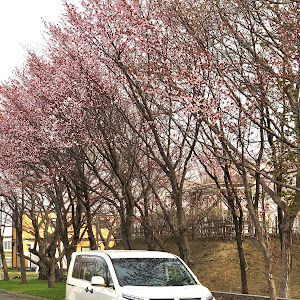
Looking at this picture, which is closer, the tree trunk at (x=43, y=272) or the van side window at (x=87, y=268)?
the van side window at (x=87, y=268)

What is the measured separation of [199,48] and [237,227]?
8.16m

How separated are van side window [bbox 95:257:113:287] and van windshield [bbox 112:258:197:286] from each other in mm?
181

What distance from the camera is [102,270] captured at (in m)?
10.1

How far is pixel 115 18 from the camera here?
53.9ft

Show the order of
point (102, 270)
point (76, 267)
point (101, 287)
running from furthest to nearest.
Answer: point (76, 267) → point (102, 270) → point (101, 287)

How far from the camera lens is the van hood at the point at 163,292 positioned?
29.0 ft

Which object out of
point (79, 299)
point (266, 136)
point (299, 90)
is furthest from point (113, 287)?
point (266, 136)

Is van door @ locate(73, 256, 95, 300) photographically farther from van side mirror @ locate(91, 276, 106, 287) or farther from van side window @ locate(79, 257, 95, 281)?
van side mirror @ locate(91, 276, 106, 287)

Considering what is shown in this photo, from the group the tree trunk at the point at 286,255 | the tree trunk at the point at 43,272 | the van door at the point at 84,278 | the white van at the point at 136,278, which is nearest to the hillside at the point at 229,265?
the tree trunk at the point at 286,255

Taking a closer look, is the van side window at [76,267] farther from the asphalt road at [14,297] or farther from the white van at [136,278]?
the asphalt road at [14,297]

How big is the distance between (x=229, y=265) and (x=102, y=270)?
17.4 m

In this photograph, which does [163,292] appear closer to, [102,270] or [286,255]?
[102,270]

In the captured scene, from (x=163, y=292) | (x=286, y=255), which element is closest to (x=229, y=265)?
(x=286, y=255)

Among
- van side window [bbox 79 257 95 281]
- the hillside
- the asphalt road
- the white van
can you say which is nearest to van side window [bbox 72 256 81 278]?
van side window [bbox 79 257 95 281]
